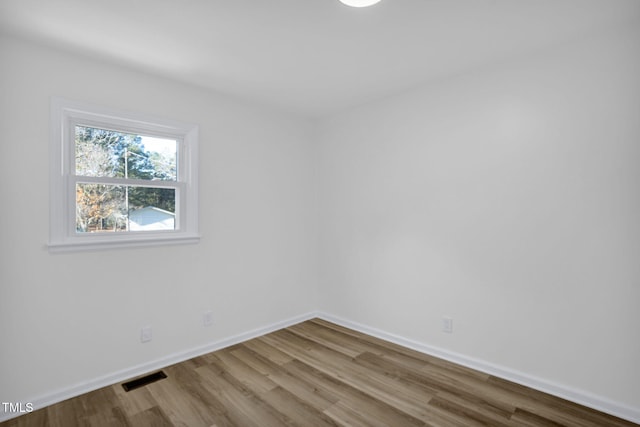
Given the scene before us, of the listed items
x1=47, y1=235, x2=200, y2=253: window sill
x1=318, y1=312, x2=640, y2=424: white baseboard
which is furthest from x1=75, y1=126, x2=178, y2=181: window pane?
x1=318, y1=312, x2=640, y2=424: white baseboard

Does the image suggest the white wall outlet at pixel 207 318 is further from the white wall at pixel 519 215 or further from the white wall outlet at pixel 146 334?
the white wall at pixel 519 215

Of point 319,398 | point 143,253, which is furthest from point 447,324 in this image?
point 143,253

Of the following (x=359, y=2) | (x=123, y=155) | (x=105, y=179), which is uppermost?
(x=359, y=2)

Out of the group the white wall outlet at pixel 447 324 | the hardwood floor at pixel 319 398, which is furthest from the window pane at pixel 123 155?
the white wall outlet at pixel 447 324

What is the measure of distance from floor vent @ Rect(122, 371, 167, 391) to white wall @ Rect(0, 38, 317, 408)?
0.15m

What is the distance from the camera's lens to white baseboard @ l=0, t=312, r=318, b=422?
2.23 meters

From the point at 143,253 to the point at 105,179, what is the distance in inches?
25.9

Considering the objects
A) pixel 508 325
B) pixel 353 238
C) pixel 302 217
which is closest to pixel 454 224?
pixel 508 325

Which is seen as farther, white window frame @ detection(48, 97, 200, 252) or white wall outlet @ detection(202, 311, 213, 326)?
white wall outlet @ detection(202, 311, 213, 326)

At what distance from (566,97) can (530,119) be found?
0.81 feet

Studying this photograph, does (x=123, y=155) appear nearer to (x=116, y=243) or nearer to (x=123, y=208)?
(x=123, y=208)

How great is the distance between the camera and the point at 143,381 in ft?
8.38

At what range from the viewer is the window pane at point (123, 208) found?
2.51 m

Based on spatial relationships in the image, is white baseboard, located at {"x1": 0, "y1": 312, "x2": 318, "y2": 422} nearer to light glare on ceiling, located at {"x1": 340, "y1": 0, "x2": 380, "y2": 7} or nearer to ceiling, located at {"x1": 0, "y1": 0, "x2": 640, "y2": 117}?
ceiling, located at {"x1": 0, "y1": 0, "x2": 640, "y2": 117}
